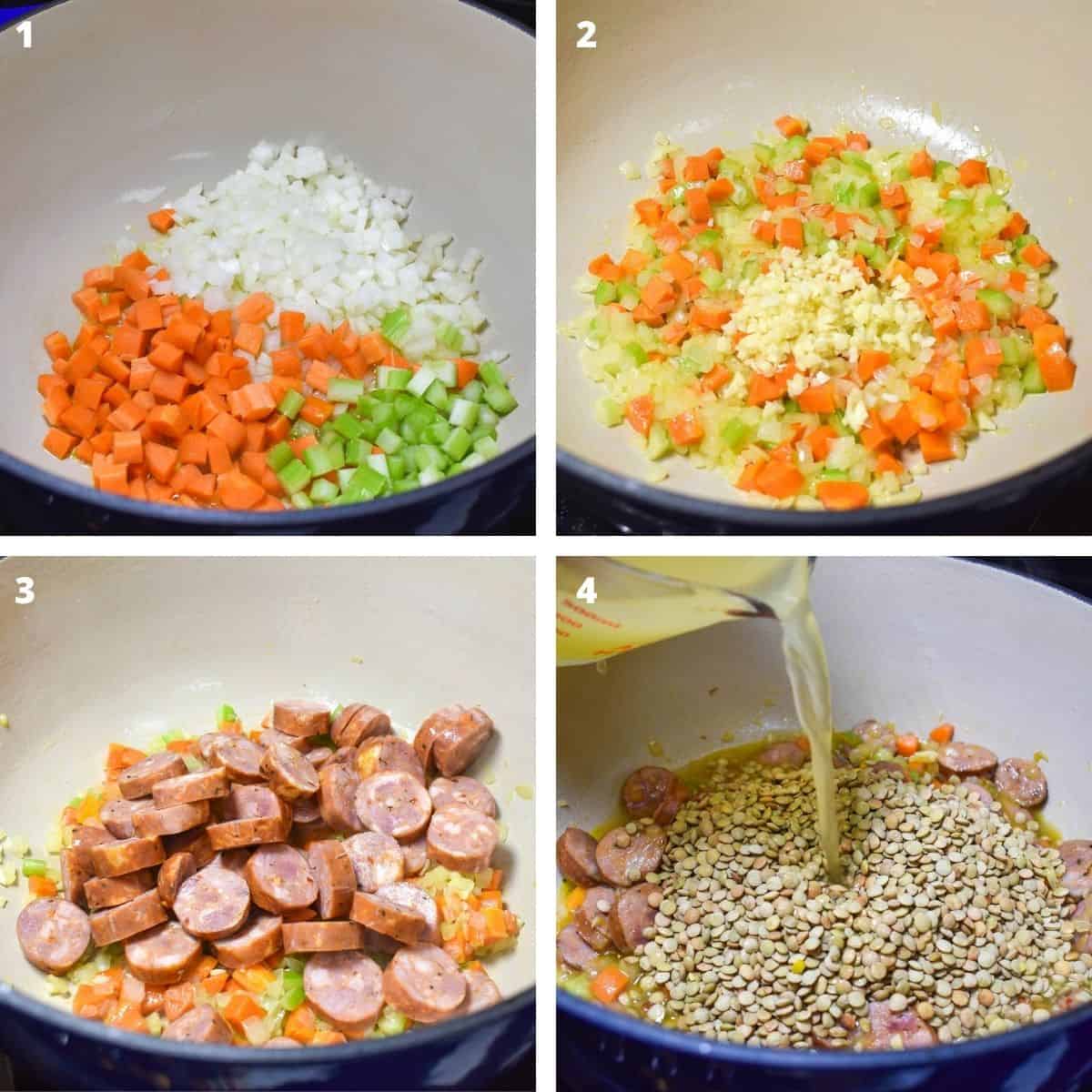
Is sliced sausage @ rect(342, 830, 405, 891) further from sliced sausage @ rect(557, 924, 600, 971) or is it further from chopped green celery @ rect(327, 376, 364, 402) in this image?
chopped green celery @ rect(327, 376, 364, 402)

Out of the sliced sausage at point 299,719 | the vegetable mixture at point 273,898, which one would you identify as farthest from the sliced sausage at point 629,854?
the sliced sausage at point 299,719

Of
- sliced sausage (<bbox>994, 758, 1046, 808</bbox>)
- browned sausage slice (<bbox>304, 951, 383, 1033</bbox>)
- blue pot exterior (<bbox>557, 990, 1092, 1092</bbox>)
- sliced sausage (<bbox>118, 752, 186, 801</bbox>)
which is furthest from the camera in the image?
sliced sausage (<bbox>994, 758, 1046, 808</bbox>)

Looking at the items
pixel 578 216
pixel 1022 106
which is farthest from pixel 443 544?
pixel 1022 106

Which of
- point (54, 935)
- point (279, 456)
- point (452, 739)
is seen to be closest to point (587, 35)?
point (279, 456)

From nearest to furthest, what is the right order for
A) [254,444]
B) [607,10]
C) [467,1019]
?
[467,1019]
[254,444]
[607,10]

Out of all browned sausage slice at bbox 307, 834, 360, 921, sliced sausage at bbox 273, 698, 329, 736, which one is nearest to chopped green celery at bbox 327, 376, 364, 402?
sliced sausage at bbox 273, 698, 329, 736

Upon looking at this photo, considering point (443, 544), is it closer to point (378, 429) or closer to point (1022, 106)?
point (378, 429)
